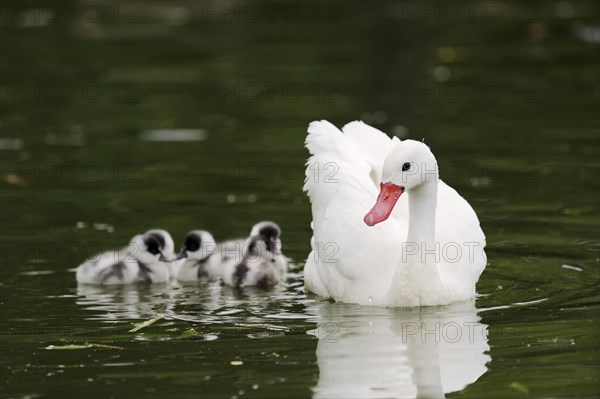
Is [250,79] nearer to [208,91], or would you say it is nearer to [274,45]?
[208,91]

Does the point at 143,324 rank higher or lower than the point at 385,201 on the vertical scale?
lower

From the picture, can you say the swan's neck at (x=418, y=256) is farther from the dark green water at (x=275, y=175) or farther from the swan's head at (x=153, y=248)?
the swan's head at (x=153, y=248)

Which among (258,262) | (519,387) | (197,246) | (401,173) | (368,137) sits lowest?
(519,387)

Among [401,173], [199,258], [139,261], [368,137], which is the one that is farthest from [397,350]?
[139,261]

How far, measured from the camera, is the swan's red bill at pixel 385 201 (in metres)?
10.2

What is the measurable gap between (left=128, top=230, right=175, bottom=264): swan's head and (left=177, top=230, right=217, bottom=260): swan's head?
0.12m

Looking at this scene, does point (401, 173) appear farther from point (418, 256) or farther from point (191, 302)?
point (191, 302)

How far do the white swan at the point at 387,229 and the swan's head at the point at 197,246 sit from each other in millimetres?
1170

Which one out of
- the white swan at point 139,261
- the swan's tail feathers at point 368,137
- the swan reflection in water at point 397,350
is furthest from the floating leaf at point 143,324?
the swan's tail feathers at point 368,137

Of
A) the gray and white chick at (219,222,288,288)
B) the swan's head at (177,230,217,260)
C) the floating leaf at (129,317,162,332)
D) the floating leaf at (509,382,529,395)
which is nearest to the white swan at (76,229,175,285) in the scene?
the swan's head at (177,230,217,260)

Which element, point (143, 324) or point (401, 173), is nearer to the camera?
point (143, 324)

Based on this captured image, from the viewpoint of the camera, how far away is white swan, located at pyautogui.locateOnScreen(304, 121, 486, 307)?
10273mm

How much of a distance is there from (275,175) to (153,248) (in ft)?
11.7

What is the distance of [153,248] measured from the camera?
12.0 m
